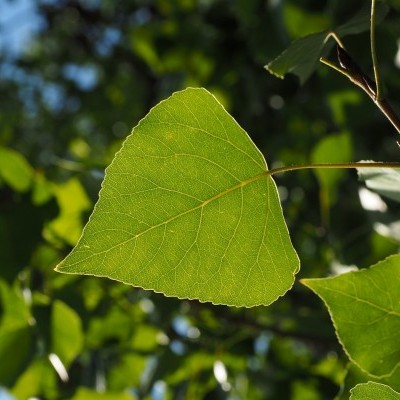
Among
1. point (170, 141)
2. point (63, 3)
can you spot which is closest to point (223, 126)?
point (170, 141)

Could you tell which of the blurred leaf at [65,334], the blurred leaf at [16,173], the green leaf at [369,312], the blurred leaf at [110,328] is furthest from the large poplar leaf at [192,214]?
the blurred leaf at [110,328]

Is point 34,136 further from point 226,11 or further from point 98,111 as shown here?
point 226,11

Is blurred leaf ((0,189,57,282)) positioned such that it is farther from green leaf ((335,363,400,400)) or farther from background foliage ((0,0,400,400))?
green leaf ((335,363,400,400))

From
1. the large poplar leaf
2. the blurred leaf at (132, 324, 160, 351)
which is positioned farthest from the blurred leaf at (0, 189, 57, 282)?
the large poplar leaf

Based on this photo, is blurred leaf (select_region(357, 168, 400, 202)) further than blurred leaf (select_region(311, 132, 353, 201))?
No

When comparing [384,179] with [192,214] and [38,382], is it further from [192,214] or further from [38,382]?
[38,382]

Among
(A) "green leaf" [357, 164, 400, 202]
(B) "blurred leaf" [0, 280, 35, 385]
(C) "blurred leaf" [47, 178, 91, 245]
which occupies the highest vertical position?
(A) "green leaf" [357, 164, 400, 202]

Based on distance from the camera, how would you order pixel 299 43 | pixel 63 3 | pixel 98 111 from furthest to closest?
pixel 63 3 < pixel 98 111 < pixel 299 43

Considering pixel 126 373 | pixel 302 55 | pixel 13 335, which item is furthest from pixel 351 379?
pixel 126 373
